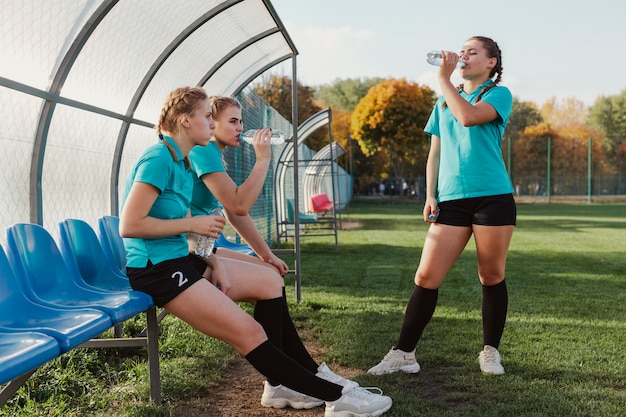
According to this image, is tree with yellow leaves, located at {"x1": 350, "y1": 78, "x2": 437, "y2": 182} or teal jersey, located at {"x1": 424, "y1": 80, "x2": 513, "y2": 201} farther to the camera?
tree with yellow leaves, located at {"x1": 350, "y1": 78, "x2": 437, "y2": 182}

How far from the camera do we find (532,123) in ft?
243

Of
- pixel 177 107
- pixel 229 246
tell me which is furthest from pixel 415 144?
pixel 177 107

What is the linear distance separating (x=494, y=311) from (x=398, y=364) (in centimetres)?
68

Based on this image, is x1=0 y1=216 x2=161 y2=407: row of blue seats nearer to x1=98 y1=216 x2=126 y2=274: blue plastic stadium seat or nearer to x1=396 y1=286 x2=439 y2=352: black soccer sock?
x1=98 y1=216 x2=126 y2=274: blue plastic stadium seat

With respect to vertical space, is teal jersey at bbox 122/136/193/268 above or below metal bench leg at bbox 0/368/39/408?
Answer: above

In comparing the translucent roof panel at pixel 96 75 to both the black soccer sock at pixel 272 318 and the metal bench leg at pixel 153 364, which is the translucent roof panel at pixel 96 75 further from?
the black soccer sock at pixel 272 318

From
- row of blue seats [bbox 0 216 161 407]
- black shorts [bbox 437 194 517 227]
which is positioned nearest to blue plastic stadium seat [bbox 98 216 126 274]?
row of blue seats [bbox 0 216 161 407]

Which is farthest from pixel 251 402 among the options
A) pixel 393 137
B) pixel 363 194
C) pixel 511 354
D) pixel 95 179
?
pixel 363 194

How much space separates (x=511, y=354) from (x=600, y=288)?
3493 mm

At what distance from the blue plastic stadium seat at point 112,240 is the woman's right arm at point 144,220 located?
1391 mm

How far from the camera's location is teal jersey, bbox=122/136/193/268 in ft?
10.0

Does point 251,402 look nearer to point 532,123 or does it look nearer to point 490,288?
point 490,288

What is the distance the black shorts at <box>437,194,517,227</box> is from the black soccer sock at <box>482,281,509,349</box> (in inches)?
18.1

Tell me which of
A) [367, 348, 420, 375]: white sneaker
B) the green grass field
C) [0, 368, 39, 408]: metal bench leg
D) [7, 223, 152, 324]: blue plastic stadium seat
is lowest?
the green grass field
